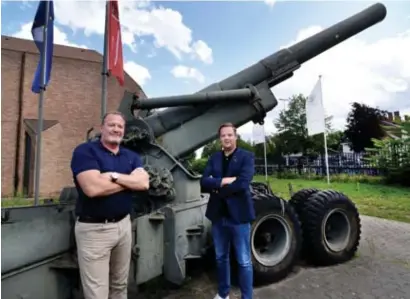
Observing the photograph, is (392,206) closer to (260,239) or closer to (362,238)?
(362,238)

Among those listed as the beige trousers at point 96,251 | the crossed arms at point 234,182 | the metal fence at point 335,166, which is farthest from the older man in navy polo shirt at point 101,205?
the metal fence at point 335,166

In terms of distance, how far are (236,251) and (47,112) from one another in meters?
19.5

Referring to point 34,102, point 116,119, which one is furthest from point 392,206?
point 34,102

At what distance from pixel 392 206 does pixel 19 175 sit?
16.7m

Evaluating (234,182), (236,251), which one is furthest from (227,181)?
(236,251)

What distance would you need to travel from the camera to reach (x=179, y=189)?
402 cm

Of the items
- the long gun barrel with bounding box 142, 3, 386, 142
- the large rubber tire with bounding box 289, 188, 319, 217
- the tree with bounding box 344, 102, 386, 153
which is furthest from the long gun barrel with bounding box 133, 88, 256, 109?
the tree with bounding box 344, 102, 386, 153

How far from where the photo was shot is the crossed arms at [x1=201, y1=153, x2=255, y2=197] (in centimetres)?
319

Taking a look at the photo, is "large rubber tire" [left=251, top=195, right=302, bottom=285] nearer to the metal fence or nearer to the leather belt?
the leather belt

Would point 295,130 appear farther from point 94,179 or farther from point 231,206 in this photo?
point 94,179

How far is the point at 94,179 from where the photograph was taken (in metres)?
2.43

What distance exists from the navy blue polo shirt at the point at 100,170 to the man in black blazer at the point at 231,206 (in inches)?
36.5

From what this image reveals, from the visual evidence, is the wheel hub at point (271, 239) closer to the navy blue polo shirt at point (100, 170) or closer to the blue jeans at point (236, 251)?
the blue jeans at point (236, 251)

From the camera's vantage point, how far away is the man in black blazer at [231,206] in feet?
10.5
